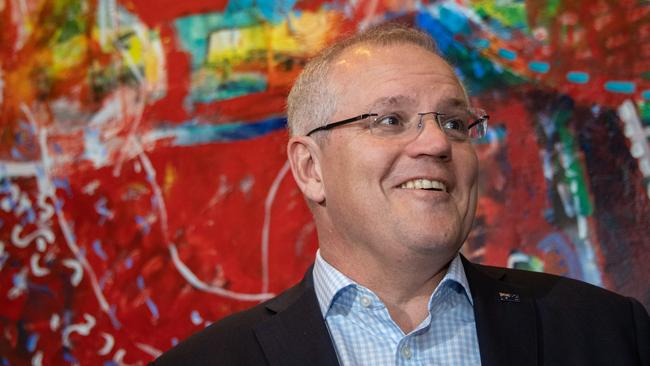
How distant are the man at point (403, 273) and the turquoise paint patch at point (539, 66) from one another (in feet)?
1.22

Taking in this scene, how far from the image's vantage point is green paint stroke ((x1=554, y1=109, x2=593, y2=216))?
6.89 ft

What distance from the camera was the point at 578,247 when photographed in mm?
2105

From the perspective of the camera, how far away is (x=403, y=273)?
5.71ft

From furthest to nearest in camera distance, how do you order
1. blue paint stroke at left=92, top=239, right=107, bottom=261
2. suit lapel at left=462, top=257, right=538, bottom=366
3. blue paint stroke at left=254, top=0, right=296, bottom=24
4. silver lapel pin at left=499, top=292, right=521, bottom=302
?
blue paint stroke at left=92, top=239, right=107, bottom=261, blue paint stroke at left=254, top=0, right=296, bottom=24, silver lapel pin at left=499, top=292, right=521, bottom=302, suit lapel at left=462, top=257, right=538, bottom=366

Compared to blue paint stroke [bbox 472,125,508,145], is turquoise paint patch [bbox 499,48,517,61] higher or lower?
higher

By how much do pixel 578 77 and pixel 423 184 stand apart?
2.14 ft

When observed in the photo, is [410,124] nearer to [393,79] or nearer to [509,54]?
[393,79]

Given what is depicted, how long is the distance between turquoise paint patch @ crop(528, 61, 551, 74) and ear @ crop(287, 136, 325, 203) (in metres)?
0.62

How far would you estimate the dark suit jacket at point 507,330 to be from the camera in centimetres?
168

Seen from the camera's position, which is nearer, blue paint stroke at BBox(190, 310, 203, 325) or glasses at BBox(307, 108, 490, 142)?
glasses at BBox(307, 108, 490, 142)

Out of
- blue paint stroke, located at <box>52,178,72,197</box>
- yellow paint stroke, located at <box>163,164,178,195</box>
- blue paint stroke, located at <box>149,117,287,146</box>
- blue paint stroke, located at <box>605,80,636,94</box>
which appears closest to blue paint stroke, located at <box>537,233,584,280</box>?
blue paint stroke, located at <box>605,80,636,94</box>

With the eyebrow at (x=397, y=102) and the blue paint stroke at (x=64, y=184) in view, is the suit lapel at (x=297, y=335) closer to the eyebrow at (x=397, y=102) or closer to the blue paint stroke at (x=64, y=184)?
the eyebrow at (x=397, y=102)

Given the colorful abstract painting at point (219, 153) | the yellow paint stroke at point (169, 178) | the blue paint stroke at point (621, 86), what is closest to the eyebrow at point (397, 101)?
the colorful abstract painting at point (219, 153)

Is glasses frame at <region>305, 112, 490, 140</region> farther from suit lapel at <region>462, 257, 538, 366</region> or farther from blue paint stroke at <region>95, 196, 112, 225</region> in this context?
blue paint stroke at <region>95, 196, 112, 225</region>
